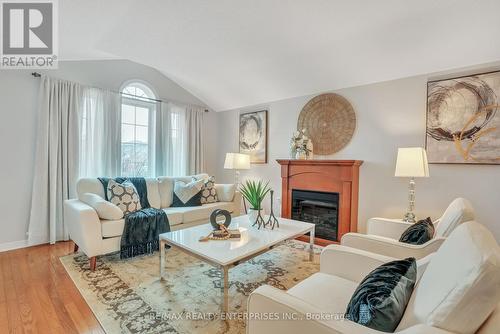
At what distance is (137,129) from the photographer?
4.13 meters

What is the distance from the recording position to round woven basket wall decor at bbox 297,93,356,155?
3412 millimetres

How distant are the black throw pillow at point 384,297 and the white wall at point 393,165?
215 centimetres

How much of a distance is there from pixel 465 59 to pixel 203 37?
2873 mm

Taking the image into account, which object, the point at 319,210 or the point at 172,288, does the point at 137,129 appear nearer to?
the point at 172,288

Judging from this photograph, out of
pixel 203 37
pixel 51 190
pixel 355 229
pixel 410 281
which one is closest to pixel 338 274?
pixel 410 281

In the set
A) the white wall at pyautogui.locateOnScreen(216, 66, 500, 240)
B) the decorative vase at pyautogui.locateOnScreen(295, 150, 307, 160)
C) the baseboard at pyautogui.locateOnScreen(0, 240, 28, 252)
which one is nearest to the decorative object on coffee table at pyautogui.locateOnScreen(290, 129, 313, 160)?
the decorative vase at pyautogui.locateOnScreen(295, 150, 307, 160)

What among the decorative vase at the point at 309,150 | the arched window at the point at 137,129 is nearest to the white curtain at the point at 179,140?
the arched window at the point at 137,129

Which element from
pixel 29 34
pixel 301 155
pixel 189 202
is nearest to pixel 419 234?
pixel 301 155

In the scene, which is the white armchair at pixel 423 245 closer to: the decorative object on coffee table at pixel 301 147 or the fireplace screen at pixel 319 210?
the fireplace screen at pixel 319 210

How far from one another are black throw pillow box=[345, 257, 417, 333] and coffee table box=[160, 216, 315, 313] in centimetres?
94

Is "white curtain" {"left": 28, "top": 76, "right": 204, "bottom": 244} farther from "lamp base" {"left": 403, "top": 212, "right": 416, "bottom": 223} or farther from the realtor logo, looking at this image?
"lamp base" {"left": 403, "top": 212, "right": 416, "bottom": 223}

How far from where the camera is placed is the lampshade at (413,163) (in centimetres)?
247

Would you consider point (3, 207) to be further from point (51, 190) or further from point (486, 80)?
point (486, 80)

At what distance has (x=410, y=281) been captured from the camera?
1.02 metres
